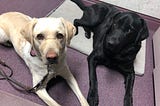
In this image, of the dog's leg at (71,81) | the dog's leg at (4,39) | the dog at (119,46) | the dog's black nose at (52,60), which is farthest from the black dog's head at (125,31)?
the dog's leg at (4,39)

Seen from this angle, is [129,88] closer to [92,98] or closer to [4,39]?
[92,98]

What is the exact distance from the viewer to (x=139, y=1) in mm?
2668

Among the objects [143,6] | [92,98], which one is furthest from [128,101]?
[143,6]

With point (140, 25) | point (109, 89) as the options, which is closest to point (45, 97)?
point (109, 89)

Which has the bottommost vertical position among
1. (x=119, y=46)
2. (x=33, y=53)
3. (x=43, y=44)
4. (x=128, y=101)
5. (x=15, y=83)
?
(x=128, y=101)

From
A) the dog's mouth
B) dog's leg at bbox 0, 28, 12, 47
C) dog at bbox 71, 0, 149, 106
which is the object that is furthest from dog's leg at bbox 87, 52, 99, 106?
dog's leg at bbox 0, 28, 12, 47

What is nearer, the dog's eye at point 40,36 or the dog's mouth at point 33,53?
the dog's eye at point 40,36

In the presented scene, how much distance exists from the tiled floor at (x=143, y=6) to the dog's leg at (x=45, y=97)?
1.29m

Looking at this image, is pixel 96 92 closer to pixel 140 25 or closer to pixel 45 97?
pixel 45 97

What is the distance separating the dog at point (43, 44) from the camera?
5.18ft

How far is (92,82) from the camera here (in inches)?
76.5

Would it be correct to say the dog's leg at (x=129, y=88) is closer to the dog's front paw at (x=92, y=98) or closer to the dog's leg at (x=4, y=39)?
the dog's front paw at (x=92, y=98)

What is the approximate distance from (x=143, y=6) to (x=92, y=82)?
106 cm

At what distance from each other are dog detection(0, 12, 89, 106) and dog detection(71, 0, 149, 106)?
0.73 feet
